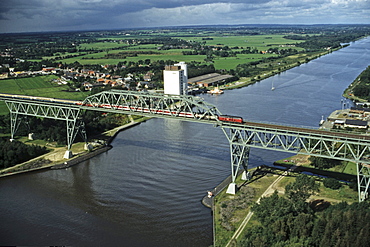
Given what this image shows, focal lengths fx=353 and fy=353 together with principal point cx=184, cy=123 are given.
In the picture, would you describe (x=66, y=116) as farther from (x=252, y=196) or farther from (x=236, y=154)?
(x=252, y=196)

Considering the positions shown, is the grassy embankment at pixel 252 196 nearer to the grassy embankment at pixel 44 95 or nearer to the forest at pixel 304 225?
the forest at pixel 304 225

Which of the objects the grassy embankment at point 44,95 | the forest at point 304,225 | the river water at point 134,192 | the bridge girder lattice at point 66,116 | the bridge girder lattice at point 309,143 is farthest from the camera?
the bridge girder lattice at point 66,116

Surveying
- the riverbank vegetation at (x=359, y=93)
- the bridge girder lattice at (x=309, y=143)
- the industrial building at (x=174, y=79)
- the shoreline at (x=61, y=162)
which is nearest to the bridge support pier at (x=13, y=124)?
the shoreline at (x=61, y=162)

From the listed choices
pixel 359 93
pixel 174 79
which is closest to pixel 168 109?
pixel 174 79

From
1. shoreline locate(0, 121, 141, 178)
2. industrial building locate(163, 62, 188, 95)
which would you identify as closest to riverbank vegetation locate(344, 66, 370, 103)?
industrial building locate(163, 62, 188, 95)

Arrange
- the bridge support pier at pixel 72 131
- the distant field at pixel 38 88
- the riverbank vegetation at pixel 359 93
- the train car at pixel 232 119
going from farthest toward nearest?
the distant field at pixel 38 88 < the riverbank vegetation at pixel 359 93 < the bridge support pier at pixel 72 131 < the train car at pixel 232 119

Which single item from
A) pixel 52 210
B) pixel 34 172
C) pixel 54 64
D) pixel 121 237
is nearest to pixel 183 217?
pixel 121 237

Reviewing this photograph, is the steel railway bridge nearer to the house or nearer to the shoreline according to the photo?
the shoreline
